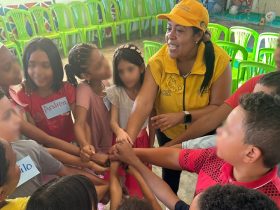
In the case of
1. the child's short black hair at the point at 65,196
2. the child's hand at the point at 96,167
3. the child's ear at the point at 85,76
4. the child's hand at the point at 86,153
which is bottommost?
the child's hand at the point at 96,167

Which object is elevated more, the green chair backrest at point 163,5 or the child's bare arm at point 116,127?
the green chair backrest at point 163,5

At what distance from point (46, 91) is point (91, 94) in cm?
28

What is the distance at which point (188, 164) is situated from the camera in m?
1.27

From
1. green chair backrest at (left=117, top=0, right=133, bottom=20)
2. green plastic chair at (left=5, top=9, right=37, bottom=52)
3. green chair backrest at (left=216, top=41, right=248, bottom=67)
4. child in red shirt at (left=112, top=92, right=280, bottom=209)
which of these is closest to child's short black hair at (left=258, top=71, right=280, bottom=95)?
child in red shirt at (left=112, top=92, right=280, bottom=209)

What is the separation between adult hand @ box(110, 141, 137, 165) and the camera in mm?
1352

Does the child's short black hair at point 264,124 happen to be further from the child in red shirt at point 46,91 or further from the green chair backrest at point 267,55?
the green chair backrest at point 267,55

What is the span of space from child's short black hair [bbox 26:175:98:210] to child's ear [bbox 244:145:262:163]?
21.4 inches

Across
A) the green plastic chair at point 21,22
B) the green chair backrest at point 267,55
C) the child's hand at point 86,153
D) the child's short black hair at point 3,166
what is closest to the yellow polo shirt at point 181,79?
the child's hand at point 86,153

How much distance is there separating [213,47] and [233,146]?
0.87 m

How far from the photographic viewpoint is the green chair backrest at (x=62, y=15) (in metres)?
6.15

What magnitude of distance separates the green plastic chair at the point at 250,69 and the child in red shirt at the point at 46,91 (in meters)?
1.94

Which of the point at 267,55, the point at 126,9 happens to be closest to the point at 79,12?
the point at 126,9

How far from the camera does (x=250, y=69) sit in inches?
118

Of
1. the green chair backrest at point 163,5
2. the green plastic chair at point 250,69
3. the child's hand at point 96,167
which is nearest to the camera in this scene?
the child's hand at point 96,167
